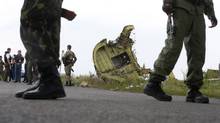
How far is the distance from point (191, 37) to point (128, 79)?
Result: 567 inches

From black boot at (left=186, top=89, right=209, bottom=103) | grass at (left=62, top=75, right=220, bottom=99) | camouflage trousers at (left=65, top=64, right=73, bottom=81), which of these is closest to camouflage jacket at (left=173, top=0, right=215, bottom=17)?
black boot at (left=186, top=89, right=209, bottom=103)

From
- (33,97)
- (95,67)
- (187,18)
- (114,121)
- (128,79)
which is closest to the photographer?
(114,121)

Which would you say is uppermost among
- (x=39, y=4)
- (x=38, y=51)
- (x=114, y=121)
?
(x=39, y=4)

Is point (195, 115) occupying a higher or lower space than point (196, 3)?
lower

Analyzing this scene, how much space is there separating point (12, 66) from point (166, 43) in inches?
900

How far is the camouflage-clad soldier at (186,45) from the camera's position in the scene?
7648mm

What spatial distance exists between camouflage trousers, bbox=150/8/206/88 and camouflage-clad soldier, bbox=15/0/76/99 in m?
1.64

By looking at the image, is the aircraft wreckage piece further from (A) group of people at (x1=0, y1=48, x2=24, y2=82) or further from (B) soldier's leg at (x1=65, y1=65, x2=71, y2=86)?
(A) group of people at (x1=0, y1=48, x2=24, y2=82)

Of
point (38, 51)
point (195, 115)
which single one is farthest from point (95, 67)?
point (195, 115)

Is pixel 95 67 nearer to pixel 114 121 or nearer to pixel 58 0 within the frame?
pixel 58 0

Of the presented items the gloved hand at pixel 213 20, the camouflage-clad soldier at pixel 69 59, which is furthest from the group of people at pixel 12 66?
the gloved hand at pixel 213 20

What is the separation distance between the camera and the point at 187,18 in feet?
25.1

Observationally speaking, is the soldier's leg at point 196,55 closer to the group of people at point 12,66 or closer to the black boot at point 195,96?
the black boot at point 195,96

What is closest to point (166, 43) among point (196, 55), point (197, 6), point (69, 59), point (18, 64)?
point (196, 55)
